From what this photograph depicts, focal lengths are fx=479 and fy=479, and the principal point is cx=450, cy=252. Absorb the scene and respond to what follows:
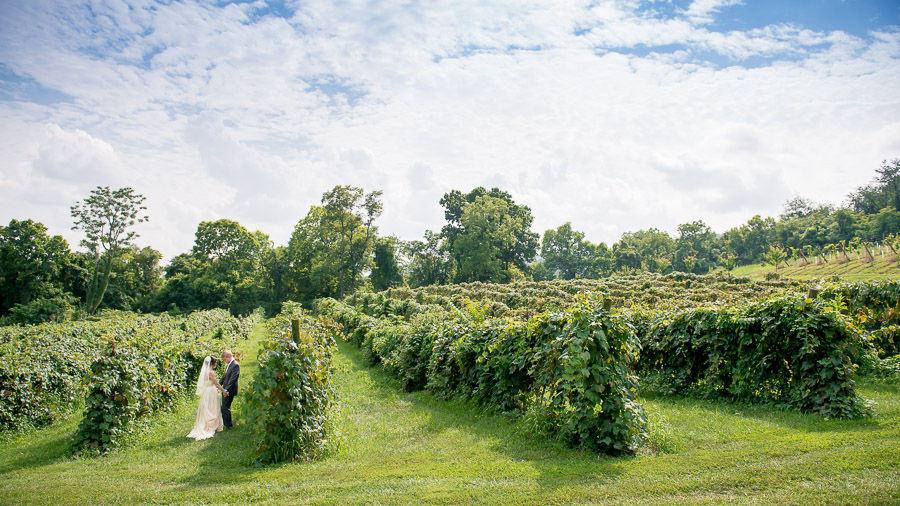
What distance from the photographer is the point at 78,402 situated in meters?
11.7

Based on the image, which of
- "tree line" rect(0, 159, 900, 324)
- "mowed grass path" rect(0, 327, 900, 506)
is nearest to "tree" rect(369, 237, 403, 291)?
"tree line" rect(0, 159, 900, 324)

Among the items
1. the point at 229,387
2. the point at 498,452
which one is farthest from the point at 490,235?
the point at 498,452

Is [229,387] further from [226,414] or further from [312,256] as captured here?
[312,256]

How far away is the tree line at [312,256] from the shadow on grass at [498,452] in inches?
2114

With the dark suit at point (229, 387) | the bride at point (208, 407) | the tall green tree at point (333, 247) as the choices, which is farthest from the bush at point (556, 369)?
the tall green tree at point (333, 247)

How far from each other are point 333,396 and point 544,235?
88.5 metres

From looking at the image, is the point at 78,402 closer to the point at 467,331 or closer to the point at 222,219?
the point at 467,331

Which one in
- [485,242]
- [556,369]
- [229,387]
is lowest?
[229,387]

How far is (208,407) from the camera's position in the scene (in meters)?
9.65

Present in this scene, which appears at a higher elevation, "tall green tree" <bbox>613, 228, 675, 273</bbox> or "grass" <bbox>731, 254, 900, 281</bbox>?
"tall green tree" <bbox>613, 228, 675, 273</bbox>

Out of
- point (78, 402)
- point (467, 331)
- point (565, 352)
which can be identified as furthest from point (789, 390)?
point (78, 402)

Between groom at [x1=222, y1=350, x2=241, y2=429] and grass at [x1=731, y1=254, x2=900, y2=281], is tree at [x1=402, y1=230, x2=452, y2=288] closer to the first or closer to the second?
grass at [x1=731, y1=254, x2=900, y2=281]

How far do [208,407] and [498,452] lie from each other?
6.22 meters

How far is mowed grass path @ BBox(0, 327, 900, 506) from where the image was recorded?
511 cm
